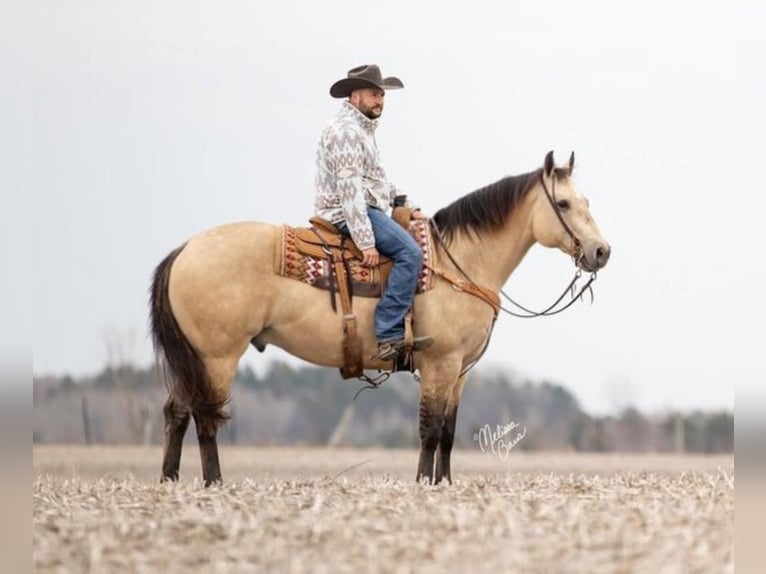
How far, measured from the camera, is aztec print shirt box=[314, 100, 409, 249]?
10.8m

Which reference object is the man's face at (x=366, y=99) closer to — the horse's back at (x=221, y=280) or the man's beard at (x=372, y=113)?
the man's beard at (x=372, y=113)

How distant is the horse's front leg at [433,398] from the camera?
36.2ft

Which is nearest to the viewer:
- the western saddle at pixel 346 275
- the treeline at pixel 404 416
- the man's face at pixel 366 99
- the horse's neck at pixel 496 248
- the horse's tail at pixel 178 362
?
the horse's tail at pixel 178 362

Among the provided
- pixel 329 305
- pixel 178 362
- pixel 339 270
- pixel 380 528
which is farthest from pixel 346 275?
pixel 380 528

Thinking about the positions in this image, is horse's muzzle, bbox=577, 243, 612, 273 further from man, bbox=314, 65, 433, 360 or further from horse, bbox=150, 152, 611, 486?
man, bbox=314, 65, 433, 360

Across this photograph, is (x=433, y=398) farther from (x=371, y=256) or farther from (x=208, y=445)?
(x=208, y=445)

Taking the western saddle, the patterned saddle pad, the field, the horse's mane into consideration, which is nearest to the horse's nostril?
the horse's mane

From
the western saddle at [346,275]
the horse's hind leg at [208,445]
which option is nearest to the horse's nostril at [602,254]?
the western saddle at [346,275]

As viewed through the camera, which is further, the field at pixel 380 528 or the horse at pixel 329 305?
the horse at pixel 329 305

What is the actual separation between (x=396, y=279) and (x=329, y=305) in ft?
1.99

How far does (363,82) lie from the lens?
11.1 m

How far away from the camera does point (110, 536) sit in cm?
757

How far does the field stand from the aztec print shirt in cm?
222

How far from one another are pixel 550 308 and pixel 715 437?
149ft
